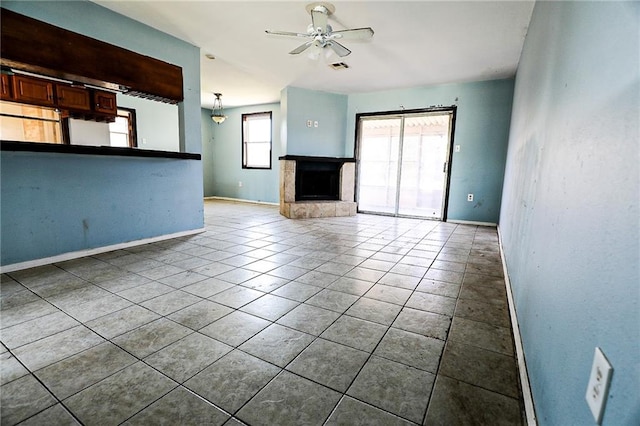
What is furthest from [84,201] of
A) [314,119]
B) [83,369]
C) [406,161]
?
[406,161]

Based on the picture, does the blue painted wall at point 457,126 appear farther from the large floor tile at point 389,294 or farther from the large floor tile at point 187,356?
the large floor tile at point 187,356

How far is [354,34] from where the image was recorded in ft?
10.1

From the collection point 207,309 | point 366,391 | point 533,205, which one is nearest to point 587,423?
point 366,391

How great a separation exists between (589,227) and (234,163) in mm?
8130

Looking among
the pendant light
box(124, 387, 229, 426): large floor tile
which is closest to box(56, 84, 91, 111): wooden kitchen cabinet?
the pendant light

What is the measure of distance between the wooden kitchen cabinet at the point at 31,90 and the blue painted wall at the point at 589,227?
5.24m

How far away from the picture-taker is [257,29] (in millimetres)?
3432

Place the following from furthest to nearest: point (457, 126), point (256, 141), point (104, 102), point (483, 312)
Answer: point (256, 141)
point (457, 126)
point (104, 102)
point (483, 312)

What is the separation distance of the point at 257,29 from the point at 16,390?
12.1ft

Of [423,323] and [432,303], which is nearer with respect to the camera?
[423,323]

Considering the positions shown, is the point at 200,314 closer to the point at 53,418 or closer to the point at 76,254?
the point at 53,418

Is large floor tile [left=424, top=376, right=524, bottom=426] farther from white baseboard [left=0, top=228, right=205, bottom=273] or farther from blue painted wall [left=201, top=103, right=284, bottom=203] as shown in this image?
blue painted wall [left=201, top=103, right=284, bottom=203]

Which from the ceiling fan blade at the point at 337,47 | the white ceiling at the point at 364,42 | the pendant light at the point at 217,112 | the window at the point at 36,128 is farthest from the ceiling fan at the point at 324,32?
the pendant light at the point at 217,112

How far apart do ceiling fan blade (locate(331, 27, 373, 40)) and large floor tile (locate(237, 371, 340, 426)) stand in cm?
313
